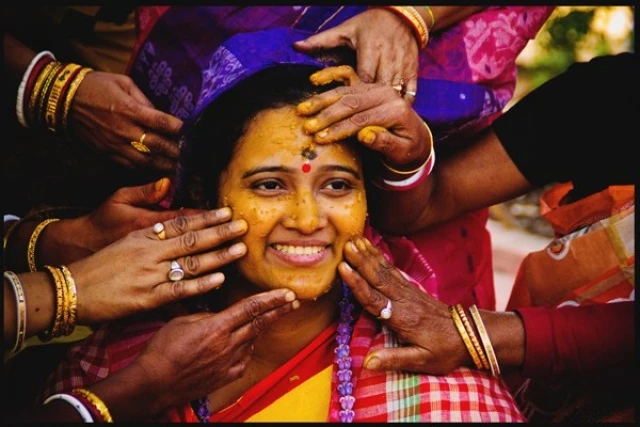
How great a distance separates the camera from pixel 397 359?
2426mm

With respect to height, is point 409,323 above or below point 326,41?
below

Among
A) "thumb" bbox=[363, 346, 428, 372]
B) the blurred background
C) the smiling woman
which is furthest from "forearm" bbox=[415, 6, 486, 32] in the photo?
the blurred background

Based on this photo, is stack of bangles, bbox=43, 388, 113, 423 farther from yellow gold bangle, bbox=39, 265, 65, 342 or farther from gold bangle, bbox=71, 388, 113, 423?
yellow gold bangle, bbox=39, 265, 65, 342

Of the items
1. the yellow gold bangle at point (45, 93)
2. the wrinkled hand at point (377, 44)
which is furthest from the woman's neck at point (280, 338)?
the yellow gold bangle at point (45, 93)

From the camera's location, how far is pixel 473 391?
7.98 feet

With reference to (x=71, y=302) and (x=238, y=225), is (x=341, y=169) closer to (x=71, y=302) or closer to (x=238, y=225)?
(x=238, y=225)

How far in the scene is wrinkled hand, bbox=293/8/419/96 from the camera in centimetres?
262

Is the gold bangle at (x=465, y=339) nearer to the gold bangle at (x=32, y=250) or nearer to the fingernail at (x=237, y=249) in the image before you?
the fingernail at (x=237, y=249)

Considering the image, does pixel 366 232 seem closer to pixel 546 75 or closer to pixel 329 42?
pixel 329 42

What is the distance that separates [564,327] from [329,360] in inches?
32.3

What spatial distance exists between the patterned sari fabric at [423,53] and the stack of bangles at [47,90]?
0.29 metres

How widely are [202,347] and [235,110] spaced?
770 mm

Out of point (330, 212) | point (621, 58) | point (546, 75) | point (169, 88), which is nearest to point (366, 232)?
point (330, 212)

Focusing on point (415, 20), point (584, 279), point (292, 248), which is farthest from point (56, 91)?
point (584, 279)
